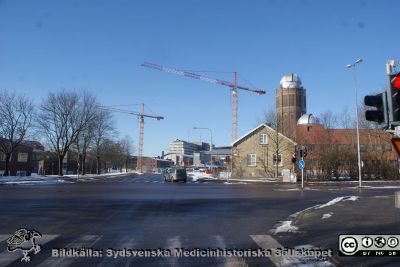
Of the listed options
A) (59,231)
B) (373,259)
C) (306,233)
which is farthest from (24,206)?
(373,259)

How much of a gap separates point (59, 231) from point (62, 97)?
55989 mm

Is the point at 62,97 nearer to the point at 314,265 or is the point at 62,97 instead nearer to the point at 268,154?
the point at 268,154

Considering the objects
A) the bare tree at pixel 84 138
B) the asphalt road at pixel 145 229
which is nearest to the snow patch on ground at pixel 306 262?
the asphalt road at pixel 145 229

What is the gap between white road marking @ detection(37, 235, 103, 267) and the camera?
23.2ft

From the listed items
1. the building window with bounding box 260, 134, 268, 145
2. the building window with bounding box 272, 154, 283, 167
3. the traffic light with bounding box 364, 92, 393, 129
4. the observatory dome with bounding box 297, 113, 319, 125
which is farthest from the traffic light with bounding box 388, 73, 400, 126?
the observatory dome with bounding box 297, 113, 319, 125

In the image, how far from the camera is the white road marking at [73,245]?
7.06 m

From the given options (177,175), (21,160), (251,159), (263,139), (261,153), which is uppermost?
(263,139)

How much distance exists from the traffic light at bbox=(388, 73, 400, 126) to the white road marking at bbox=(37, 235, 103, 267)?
19.4 ft

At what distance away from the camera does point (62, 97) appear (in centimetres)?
6300

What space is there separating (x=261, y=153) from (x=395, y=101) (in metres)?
54.2

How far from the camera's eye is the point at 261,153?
60.3 meters

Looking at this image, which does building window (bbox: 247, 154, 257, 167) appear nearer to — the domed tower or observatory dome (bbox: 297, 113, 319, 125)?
observatory dome (bbox: 297, 113, 319, 125)

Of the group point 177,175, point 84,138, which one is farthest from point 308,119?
point 177,175

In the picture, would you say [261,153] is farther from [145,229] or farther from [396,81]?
[396,81]
